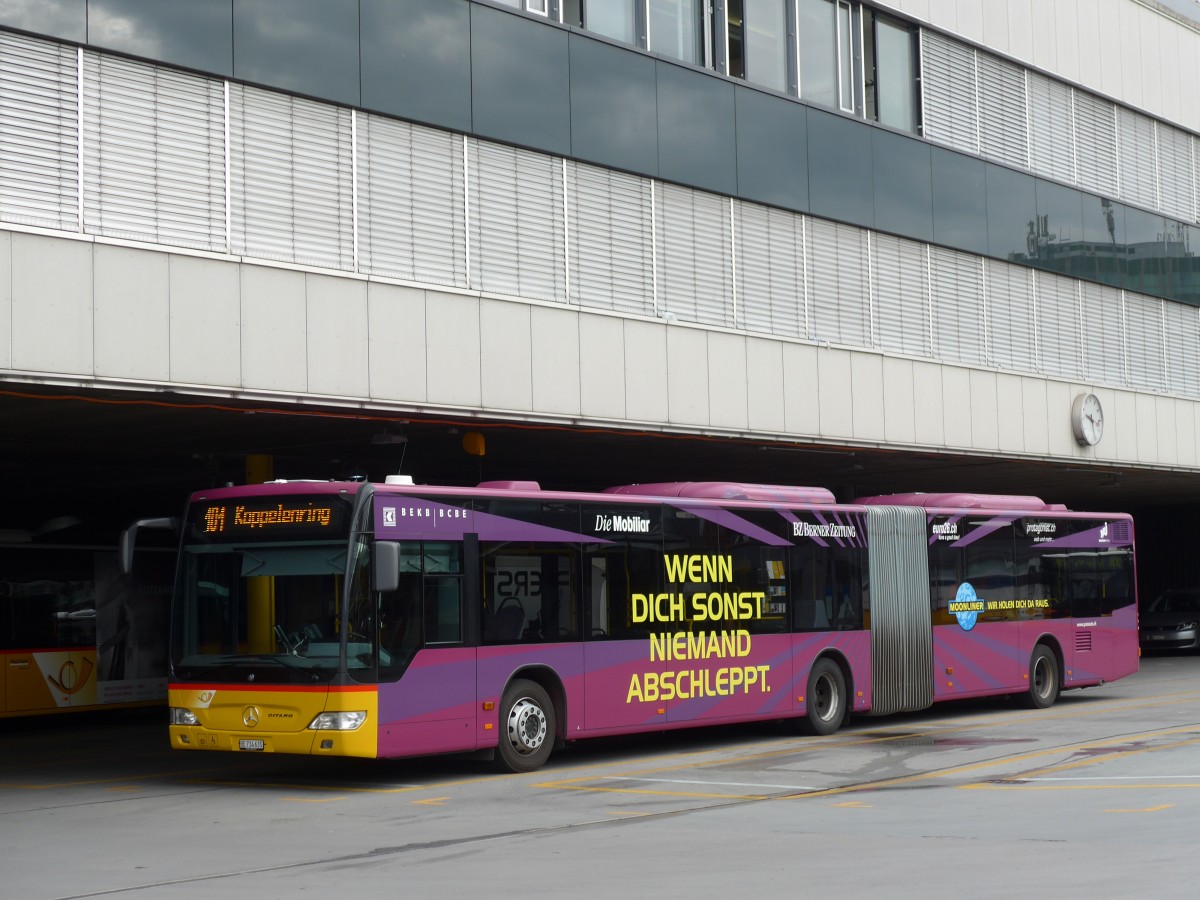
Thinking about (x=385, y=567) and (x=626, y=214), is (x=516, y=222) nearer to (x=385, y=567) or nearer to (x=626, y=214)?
(x=626, y=214)

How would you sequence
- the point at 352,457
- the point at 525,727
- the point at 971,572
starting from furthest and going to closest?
the point at 352,457
the point at 971,572
the point at 525,727

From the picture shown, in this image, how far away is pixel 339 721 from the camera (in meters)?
14.0

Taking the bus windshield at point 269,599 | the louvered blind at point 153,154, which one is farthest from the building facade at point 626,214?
the bus windshield at point 269,599

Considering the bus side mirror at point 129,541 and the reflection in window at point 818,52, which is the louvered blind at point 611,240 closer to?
the reflection in window at point 818,52

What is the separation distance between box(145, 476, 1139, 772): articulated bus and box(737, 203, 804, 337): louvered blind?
3.44 metres

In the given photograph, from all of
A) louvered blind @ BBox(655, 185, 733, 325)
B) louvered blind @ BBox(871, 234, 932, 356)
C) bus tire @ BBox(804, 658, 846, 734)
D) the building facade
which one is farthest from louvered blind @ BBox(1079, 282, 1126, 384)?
bus tire @ BBox(804, 658, 846, 734)

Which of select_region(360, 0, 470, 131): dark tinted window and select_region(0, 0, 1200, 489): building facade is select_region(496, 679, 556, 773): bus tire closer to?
select_region(0, 0, 1200, 489): building facade

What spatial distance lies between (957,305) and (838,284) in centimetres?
329

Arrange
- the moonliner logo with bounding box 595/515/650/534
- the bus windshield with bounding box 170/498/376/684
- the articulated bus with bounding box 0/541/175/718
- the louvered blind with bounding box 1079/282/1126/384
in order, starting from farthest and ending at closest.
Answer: the louvered blind with bounding box 1079/282/1126/384 < the articulated bus with bounding box 0/541/175/718 < the moonliner logo with bounding box 595/515/650/534 < the bus windshield with bounding box 170/498/376/684

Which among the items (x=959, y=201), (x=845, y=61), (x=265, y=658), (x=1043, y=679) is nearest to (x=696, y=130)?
(x=845, y=61)

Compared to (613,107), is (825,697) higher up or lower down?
lower down

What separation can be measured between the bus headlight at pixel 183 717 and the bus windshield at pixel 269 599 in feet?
1.07

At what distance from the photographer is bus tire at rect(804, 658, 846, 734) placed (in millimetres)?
19312

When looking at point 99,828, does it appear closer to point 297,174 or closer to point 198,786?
point 198,786
